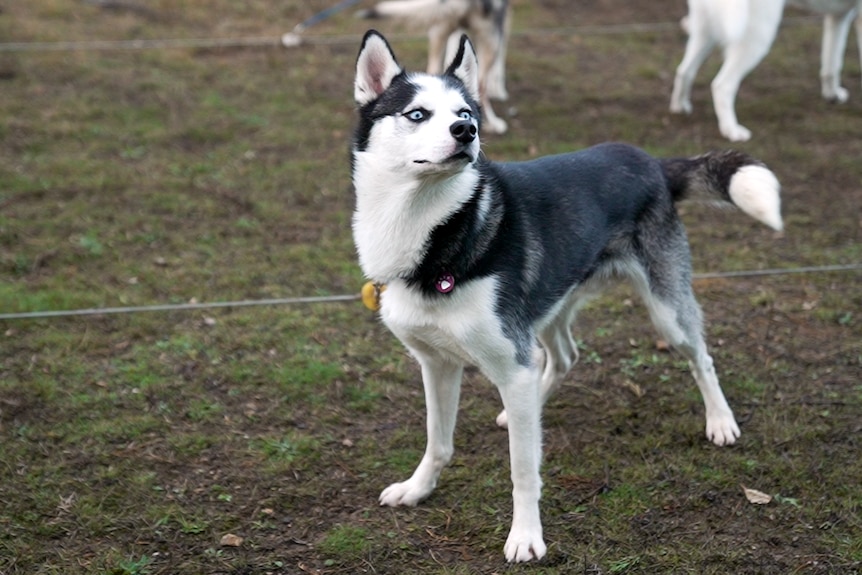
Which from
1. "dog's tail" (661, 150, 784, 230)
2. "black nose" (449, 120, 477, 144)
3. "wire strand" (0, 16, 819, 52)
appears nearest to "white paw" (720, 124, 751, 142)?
"wire strand" (0, 16, 819, 52)

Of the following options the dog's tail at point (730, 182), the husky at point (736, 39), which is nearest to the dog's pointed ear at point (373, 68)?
the dog's tail at point (730, 182)

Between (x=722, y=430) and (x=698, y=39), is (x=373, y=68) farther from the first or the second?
(x=698, y=39)

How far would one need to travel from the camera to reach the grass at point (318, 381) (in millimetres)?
3299

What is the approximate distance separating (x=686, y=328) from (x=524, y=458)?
3.20 ft

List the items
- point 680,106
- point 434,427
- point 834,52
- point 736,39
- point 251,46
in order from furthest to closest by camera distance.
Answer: point 251,46 < point 834,52 < point 680,106 < point 736,39 < point 434,427

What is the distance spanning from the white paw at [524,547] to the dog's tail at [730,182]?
4.63 feet

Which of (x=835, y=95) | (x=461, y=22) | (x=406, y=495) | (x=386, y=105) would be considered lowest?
(x=835, y=95)

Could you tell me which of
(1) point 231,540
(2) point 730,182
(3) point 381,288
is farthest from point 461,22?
(1) point 231,540

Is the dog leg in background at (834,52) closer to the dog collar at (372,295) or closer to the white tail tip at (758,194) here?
the white tail tip at (758,194)

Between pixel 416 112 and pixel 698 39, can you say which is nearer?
pixel 416 112

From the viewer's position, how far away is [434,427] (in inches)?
135

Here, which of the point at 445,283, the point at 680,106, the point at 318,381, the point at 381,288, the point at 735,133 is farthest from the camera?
the point at 680,106

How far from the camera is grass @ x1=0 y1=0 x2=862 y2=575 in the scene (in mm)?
3299

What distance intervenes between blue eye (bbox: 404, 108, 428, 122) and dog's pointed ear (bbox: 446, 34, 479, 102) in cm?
33
